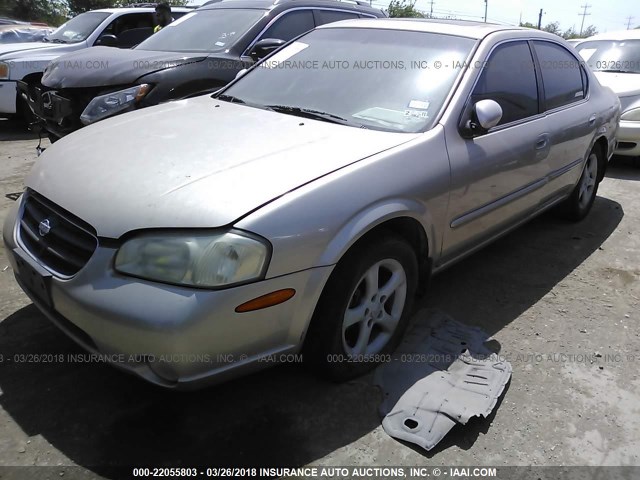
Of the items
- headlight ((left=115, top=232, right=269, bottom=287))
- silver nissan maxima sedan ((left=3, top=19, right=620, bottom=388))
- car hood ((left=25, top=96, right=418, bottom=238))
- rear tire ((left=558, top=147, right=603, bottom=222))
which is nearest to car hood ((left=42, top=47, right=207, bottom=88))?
silver nissan maxima sedan ((left=3, top=19, right=620, bottom=388))

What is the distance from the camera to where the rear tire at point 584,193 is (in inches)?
179

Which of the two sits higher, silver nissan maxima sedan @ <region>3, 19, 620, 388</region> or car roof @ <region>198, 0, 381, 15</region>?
car roof @ <region>198, 0, 381, 15</region>

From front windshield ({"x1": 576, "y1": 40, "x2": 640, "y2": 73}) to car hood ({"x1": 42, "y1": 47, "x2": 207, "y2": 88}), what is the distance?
585 centimetres

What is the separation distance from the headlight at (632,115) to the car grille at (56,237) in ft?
21.3

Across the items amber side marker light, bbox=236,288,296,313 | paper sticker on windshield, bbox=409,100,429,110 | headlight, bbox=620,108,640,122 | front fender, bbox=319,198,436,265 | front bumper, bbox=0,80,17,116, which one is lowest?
headlight, bbox=620,108,640,122

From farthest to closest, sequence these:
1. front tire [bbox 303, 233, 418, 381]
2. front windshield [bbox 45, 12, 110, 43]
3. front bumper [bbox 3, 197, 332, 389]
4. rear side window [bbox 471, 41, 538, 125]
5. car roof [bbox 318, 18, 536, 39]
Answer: front windshield [bbox 45, 12, 110, 43] → car roof [bbox 318, 18, 536, 39] → rear side window [bbox 471, 41, 538, 125] → front tire [bbox 303, 233, 418, 381] → front bumper [bbox 3, 197, 332, 389]

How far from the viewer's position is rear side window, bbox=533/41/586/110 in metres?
3.74

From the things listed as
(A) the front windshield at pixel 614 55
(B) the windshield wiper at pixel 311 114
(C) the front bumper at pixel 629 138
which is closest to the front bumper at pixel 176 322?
(B) the windshield wiper at pixel 311 114

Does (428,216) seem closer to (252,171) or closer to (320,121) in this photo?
(320,121)

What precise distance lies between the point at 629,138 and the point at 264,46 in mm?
4469

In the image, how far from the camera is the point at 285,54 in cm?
361

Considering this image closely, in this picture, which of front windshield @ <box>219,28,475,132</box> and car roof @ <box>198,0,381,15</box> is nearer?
front windshield @ <box>219,28,475,132</box>

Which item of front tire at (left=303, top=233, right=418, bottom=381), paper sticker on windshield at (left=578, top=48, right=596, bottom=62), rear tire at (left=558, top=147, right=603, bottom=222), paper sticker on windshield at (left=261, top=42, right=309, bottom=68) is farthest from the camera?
paper sticker on windshield at (left=578, top=48, right=596, bottom=62)

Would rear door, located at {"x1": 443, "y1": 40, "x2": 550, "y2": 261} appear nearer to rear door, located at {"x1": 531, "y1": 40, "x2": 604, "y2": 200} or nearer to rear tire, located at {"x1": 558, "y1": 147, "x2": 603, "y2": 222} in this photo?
rear door, located at {"x1": 531, "y1": 40, "x2": 604, "y2": 200}
